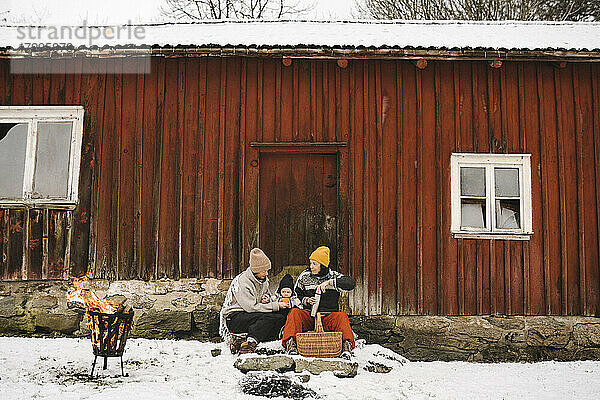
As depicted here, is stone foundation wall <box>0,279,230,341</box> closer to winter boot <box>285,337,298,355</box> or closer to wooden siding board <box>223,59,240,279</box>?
wooden siding board <box>223,59,240,279</box>

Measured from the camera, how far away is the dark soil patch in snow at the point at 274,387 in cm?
623

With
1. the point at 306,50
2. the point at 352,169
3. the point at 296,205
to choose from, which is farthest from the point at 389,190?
the point at 306,50

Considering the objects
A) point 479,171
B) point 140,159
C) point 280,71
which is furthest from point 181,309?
point 479,171

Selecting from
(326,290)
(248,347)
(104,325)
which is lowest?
(248,347)

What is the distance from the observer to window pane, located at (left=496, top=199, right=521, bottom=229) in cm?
877

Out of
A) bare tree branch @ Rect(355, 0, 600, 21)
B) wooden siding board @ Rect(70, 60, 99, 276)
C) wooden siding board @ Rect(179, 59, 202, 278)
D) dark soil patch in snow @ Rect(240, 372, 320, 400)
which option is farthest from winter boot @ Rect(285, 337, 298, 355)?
bare tree branch @ Rect(355, 0, 600, 21)

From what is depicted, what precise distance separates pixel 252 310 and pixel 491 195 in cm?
358

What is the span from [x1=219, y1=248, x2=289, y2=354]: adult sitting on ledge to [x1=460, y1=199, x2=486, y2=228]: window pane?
280 cm

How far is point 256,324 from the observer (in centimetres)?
753

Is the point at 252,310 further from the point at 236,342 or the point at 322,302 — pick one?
the point at 322,302

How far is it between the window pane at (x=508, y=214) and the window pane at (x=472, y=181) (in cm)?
30

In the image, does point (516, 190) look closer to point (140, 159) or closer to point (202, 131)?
point (202, 131)

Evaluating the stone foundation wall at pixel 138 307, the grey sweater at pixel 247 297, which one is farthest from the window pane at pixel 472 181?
the stone foundation wall at pixel 138 307

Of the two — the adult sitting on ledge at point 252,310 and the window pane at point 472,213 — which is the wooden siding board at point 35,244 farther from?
the window pane at point 472,213
